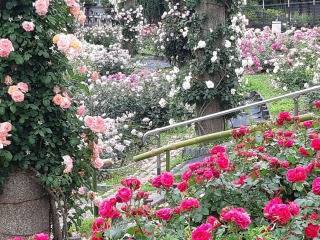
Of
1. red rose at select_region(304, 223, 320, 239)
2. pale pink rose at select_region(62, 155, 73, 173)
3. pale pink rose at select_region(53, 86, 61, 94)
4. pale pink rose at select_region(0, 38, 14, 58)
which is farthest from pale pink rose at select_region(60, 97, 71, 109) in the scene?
red rose at select_region(304, 223, 320, 239)

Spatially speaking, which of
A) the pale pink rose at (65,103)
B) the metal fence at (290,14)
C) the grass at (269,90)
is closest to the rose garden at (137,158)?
the pale pink rose at (65,103)

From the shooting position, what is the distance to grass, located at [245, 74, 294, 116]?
11.1 metres

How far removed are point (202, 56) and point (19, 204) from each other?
15.1 ft

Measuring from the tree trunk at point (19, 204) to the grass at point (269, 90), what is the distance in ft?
21.2

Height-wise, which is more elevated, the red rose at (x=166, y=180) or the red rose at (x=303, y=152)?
the red rose at (x=166, y=180)

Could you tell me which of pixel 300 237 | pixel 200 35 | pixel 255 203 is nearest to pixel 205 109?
pixel 200 35

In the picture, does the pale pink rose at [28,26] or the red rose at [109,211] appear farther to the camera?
the pale pink rose at [28,26]

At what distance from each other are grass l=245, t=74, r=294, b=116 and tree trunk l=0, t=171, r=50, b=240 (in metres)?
6.46

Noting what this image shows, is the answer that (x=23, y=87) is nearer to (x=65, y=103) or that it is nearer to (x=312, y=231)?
(x=65, y=103)

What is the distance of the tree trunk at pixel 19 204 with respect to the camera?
15.6ft

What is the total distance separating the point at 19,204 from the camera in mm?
4785

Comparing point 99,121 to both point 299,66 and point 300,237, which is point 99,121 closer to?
point 300,237

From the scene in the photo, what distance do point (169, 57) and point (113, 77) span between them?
1.54 meters

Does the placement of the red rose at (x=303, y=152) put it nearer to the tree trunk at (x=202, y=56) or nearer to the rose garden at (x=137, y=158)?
the rose garden at (x=137, y=158)
